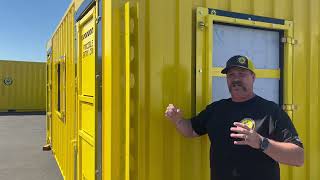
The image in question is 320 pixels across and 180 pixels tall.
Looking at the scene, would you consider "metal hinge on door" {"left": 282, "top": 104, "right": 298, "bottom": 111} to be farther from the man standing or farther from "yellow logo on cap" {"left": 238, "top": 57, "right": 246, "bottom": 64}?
"yellow logo on cap" {"left": 238, "top": 57, "right": 246, "bottom": 64}

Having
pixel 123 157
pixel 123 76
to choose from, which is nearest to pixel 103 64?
pixel 123 76

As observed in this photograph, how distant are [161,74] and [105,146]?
0.71m

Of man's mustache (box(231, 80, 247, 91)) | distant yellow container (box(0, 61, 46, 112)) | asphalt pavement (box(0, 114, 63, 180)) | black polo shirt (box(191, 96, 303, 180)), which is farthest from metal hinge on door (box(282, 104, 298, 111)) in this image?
distant yellow container (box(0, 61, 46, 112))

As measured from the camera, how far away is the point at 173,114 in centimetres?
273

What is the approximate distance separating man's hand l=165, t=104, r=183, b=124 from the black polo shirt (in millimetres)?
243

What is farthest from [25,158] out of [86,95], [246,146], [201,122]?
[246,146]

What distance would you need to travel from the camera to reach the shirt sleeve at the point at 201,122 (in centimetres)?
276

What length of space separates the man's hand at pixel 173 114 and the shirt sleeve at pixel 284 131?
69cm

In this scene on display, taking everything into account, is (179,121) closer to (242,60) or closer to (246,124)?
(246,124)

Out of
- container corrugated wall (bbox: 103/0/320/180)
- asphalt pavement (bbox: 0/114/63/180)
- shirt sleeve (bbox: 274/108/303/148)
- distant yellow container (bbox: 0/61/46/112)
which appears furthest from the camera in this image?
distant yellow container (bbox: 0/61/46/112)

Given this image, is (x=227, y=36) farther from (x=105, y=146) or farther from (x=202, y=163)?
(x=105, y=146)

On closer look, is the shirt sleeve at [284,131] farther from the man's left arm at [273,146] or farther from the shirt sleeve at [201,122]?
the shirt sleeve at [201,122]

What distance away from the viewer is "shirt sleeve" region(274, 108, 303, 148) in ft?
7.76

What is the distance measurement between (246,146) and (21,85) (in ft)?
75.7
